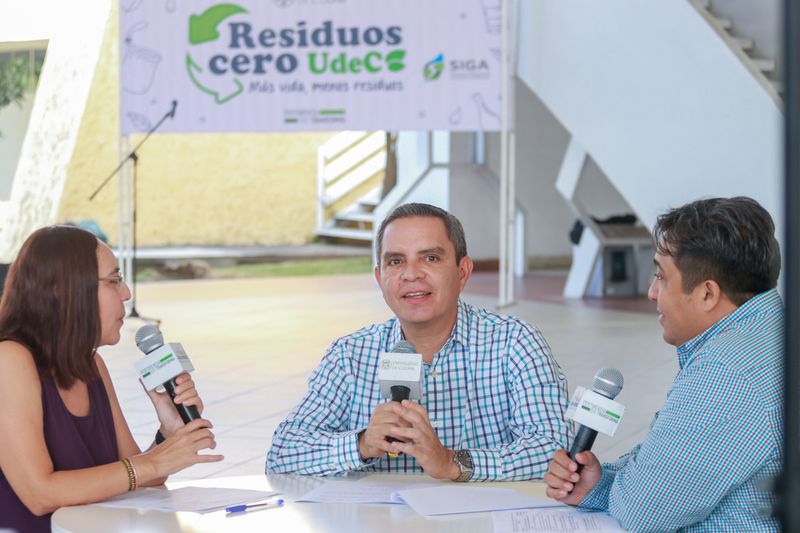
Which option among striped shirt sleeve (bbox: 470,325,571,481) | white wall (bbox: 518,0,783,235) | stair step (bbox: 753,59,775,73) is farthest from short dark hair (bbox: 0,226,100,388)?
stair step (bbox: 753,59,775,73)

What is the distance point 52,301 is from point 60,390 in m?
0.18

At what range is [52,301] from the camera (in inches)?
82.5

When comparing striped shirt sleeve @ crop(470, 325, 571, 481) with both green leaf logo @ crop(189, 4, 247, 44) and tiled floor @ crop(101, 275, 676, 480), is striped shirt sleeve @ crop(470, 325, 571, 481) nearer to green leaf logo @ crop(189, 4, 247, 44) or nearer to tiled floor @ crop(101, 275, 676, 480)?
tiled floor @ crop(101, 275, 676, 480)

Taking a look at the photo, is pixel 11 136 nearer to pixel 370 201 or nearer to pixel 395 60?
pixel 395 60

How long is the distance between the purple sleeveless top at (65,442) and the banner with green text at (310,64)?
21.9 feet

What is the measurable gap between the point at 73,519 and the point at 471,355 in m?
0.99

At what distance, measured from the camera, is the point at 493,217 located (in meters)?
14.3

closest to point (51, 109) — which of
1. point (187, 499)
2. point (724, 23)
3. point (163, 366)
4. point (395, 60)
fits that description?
point (395, 60)

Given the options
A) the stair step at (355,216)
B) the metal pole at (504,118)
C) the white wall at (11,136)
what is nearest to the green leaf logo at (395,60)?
the metal pole at (504,118)

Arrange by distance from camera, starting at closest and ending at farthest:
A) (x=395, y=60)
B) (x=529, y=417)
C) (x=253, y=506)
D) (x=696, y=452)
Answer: (x=696, y=452), (x=253, y=506), (x=529, y=417), (x=395, y=60)

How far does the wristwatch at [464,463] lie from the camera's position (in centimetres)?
219

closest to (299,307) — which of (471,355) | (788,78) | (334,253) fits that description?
(334,253)

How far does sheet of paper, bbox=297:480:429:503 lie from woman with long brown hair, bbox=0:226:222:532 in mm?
214

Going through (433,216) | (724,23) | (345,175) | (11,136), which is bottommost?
(345,175)
